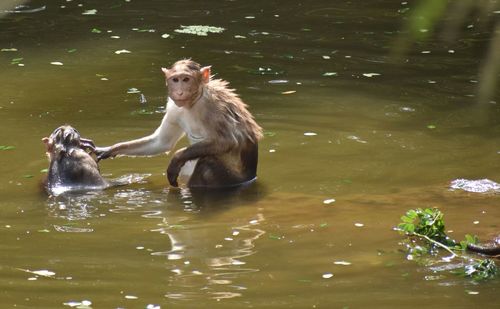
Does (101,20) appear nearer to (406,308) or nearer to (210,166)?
(210,166)

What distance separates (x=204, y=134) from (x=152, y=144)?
62 centimetres

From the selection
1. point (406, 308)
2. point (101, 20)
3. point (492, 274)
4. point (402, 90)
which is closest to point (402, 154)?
point (402, 90)

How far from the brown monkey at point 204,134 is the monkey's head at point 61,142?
0.36 m

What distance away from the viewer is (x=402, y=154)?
919cm

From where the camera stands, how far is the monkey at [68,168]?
315 inches

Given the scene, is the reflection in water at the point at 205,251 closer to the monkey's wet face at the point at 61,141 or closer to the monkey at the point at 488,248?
the monkey's wet face at the point at 61,141

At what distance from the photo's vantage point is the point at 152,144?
8555mm

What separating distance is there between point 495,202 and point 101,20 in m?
9.24

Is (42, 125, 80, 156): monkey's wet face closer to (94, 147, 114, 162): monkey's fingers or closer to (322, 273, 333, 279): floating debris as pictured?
(94, 147, 114, 162): monkey's fingers

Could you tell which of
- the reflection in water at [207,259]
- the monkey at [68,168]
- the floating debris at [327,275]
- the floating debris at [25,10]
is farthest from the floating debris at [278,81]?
the floating debris at [327,275]

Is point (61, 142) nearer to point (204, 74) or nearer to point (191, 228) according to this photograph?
point (204, 74)

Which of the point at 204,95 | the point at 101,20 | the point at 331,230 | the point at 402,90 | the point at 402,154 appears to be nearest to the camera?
the point at 331,230

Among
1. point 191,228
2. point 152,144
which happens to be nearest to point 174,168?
point 152,144

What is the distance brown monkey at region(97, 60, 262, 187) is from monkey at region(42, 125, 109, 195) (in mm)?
329
